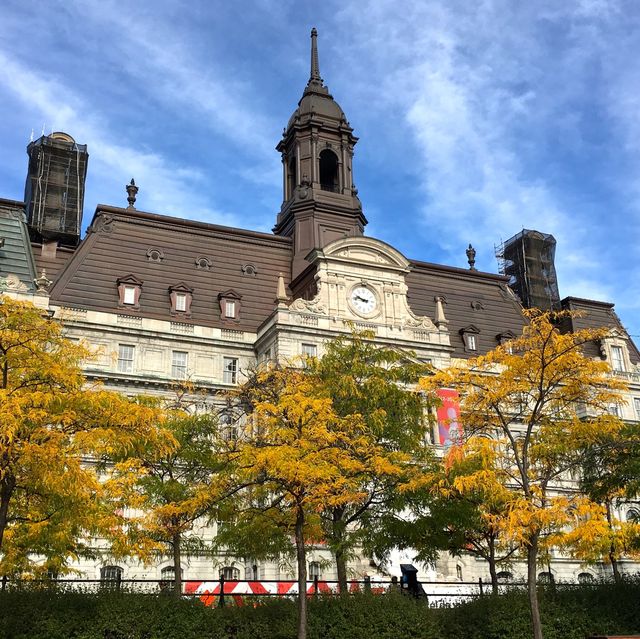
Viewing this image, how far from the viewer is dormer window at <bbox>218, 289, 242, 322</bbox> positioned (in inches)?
2010

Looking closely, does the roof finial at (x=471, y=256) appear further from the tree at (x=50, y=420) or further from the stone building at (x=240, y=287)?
the tree at (x=50, y=420)

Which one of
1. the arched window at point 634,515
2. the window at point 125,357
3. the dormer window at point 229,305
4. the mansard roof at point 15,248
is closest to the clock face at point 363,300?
the dormer window at point 229,305

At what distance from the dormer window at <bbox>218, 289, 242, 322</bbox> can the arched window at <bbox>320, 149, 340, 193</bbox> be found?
14.5m

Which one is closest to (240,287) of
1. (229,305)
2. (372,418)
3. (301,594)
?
(229,305)

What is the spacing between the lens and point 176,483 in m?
29.1

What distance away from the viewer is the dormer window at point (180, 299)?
4981 cm

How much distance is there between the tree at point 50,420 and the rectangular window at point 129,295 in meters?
27.3

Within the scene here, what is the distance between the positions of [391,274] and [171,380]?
15955 mm

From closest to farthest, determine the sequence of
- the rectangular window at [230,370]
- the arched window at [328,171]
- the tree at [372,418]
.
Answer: the tree at [372,418], the rectangular window at [230,370], the arched window at [328,171]

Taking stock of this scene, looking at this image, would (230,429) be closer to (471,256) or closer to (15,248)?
(15,248)

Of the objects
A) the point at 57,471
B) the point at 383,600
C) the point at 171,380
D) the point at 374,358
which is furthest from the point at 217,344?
the point at 57,471

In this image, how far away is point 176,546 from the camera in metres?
28.9

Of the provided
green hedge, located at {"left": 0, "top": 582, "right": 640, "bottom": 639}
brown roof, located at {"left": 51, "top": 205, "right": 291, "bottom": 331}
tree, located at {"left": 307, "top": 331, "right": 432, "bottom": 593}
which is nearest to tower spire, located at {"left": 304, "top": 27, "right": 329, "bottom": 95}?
brown roof, located at {"left": 51, "top": 205, "right": 291, "bottom": 331}

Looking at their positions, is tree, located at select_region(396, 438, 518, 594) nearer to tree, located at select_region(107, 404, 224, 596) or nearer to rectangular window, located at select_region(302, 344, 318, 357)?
tree, located at select_region(107, 404, 224, 596)
